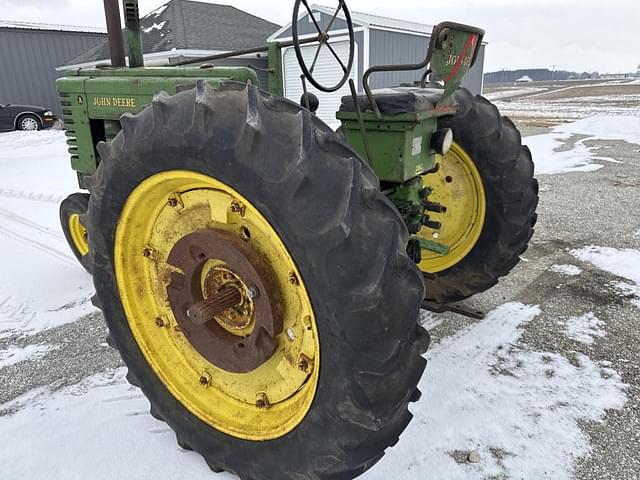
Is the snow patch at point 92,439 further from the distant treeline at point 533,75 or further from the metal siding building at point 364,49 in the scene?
→ the distant treeline at point 533,75

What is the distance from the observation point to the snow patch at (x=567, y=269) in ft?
11.8

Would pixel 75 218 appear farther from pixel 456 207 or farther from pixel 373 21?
pixel 373 21

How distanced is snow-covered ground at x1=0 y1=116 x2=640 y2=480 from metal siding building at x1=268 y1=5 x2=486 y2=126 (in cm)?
1077

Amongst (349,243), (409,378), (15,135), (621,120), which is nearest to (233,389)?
(409,378)

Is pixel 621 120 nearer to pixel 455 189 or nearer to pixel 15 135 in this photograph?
pixel 455 189

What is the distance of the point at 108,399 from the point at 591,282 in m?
3.11

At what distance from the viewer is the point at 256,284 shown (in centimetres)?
153

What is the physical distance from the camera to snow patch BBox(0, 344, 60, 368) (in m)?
2.62

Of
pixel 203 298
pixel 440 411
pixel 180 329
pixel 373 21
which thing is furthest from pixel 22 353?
pixel 373 21

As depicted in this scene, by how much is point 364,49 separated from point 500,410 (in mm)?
12662

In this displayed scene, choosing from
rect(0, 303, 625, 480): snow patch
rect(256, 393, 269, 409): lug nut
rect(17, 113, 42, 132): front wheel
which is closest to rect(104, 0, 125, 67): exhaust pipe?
rect(0, 303, 625, 480): snow patch

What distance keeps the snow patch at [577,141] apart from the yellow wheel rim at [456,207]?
5054 mm

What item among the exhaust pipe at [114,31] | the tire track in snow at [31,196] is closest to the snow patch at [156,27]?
the tire track in snow at [31,196]

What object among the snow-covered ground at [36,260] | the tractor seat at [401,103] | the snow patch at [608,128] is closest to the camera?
the tractor seat at [401,103]
